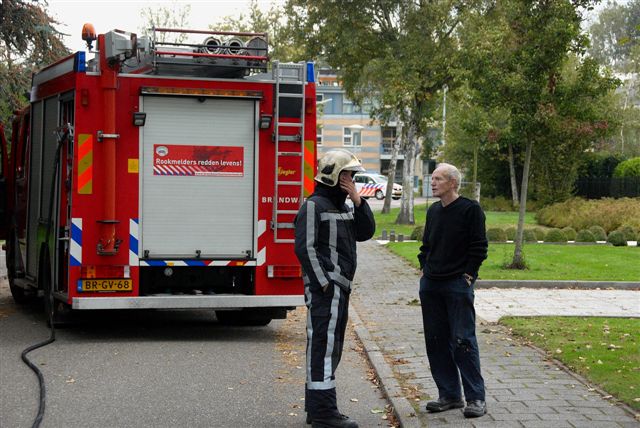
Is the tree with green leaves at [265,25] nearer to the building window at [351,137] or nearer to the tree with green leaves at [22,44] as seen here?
the tree with green leaves at [22,44]

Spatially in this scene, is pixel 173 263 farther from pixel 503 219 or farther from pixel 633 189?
pixel 633 189

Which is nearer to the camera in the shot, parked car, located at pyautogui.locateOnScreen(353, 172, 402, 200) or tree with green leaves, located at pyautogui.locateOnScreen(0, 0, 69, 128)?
tree with green leaves, located at pyautogui.locateOnScreen(0, 0, 69, 128)

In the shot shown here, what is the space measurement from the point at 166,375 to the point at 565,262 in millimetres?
13122

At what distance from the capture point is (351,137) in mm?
94375

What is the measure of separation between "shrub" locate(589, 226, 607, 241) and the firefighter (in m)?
21.5

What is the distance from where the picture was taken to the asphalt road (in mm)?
7791

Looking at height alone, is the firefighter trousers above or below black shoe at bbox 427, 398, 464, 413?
above

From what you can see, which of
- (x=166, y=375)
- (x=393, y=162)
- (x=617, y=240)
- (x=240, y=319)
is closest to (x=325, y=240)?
(x=166, y=375)

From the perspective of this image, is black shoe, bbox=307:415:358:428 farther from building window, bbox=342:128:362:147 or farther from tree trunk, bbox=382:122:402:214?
building window, bbox=342:128:362:147

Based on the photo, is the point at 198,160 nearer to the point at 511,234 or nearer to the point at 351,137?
the point at 511,234

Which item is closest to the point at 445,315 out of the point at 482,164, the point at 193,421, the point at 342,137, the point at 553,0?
the point at 193,421

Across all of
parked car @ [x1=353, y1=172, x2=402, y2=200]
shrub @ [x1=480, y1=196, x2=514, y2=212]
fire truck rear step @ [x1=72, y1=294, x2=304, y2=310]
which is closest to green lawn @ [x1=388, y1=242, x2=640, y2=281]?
fire truck rear step @ [x1=72, y1=294, x2=304, y2=310]

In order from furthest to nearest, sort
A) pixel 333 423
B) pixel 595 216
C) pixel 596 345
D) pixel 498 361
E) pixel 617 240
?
pixel 595 216
pixel 617 240
pixel 596 345
pixel 498 361
pixel 333 423

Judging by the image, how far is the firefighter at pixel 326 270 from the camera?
7.18 m
